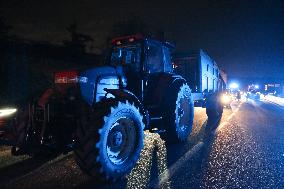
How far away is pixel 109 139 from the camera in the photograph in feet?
17.1

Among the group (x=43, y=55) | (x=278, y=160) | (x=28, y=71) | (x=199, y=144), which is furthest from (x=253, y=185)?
(x=43, y=55)

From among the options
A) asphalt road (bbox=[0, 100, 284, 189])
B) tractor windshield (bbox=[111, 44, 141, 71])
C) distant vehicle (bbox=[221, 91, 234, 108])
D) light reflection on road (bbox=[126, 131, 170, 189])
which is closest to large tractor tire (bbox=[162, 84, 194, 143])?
asphalt road (bbox=[0, 100, 284, 189])

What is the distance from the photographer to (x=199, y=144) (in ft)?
24.9

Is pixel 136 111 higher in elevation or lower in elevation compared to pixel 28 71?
lower

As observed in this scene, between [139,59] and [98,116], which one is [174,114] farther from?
[98,116]

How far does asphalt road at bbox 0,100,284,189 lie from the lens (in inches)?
184

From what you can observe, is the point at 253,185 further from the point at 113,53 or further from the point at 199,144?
the point at 113,53

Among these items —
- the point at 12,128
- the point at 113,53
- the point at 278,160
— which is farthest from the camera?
the point at 113,53

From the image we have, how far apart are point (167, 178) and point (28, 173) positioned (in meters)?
2.51

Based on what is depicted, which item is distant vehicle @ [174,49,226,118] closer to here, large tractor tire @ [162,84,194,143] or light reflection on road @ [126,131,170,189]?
large tractor tire @ [162,84,194,143]

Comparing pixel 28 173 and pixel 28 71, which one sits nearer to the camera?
pixel 28 173

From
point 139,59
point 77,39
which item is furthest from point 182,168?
point 77,39

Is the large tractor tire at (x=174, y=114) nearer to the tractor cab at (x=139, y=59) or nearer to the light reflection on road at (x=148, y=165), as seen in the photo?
the light reflection on road at (x=148, y=165)

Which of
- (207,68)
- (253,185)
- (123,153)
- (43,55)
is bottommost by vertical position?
(253,185)
